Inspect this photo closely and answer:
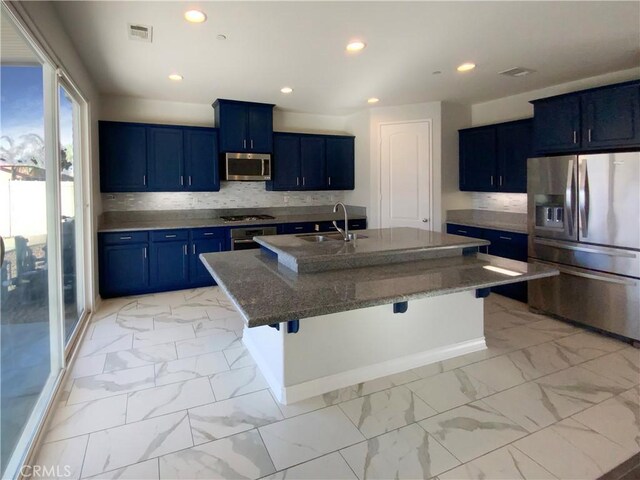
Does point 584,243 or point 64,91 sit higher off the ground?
point 64,91

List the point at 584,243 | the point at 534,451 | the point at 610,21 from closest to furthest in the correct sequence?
1. the point at 534,451
2. the point at 610,21
3. the point at 584,243

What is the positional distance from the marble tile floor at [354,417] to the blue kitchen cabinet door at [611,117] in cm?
178

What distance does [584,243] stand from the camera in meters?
3.53

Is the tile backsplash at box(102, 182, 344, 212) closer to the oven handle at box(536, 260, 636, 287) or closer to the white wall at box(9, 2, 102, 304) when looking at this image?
the white wall at box(9, 2, 102, 304)

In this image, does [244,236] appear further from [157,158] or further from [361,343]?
[361,343]

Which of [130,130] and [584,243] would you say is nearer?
[584,243]

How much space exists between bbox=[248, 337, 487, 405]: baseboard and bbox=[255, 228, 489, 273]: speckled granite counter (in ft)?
2.40

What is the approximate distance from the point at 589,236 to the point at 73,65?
15.7ft

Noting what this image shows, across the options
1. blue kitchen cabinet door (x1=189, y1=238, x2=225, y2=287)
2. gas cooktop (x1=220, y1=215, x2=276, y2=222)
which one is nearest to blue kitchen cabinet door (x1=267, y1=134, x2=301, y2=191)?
gas cooktop (x1=220, y1=215, x2=276, y2=222)

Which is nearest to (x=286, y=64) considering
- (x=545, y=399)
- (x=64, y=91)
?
(x=64, y=91)

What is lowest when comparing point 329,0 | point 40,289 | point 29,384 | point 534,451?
point 534,451

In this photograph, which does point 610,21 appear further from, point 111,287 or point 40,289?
point 111,287

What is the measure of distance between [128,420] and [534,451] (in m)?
2.24

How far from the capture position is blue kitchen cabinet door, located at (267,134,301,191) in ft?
18.4
